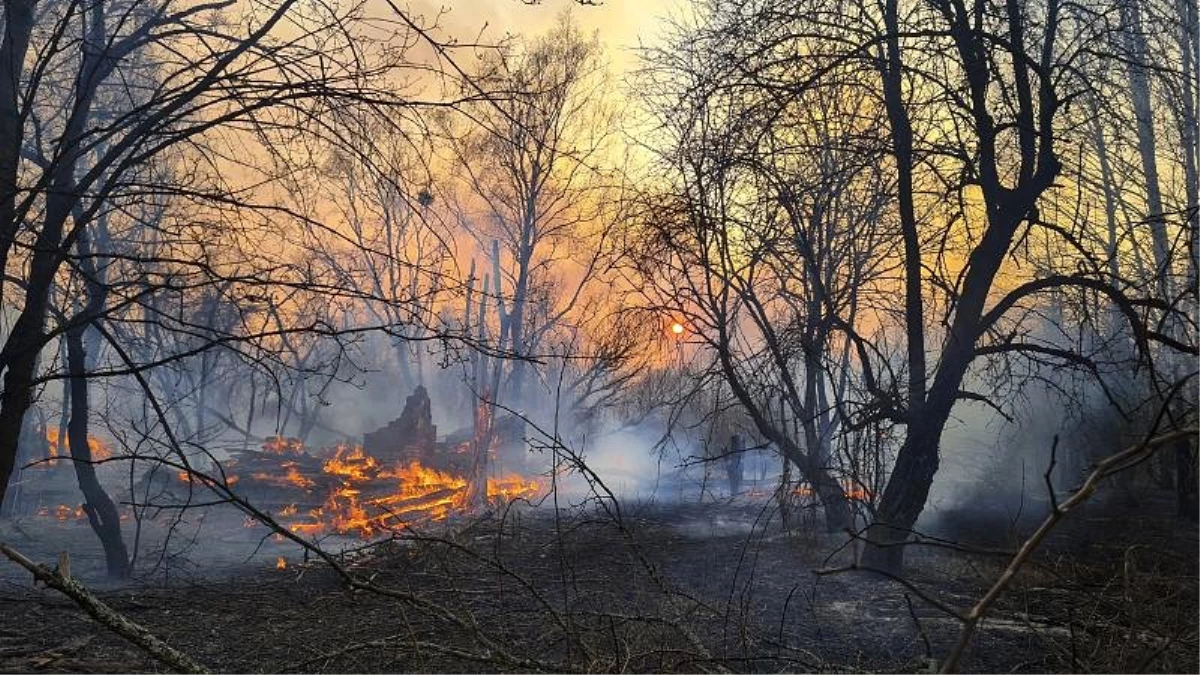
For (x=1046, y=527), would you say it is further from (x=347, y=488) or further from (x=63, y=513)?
(x=63, y=513)

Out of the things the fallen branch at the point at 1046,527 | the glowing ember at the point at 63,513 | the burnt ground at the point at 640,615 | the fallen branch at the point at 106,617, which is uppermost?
the fallen branch at the point at 1046,527

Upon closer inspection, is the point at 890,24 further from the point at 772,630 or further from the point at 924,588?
the point at 772,630

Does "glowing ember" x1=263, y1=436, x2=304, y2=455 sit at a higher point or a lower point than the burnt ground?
higher

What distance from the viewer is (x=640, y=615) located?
14.4ft

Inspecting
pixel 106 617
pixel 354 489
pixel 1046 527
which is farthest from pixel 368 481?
pixel 1046 527

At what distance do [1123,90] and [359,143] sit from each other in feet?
21.4

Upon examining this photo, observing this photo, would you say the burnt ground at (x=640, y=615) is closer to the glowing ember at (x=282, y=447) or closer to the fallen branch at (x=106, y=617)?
the fallen branch at (x=106, y=617)

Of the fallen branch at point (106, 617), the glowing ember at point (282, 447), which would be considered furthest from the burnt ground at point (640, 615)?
the glowing ember at point (282, 447)

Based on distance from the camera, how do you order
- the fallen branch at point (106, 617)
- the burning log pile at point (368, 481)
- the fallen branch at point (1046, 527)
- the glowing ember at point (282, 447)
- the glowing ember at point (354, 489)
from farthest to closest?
the glowing ember at point (282, 447), the burning log pile at point (368, 481), the glowing ember at point (354, 489), the fallen branch at point (106, 617), the fallen branch at point (1046, 527)

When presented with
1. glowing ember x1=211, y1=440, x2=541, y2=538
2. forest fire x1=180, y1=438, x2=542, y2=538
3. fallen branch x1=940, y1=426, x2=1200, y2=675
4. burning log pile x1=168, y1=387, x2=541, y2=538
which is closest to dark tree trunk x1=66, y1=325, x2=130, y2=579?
burning log pile x1=168, y1=387, x2=541, y2=538

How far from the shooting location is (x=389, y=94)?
3.60 meters

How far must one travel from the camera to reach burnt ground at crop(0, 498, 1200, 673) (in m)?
3.83

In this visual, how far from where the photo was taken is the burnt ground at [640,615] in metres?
3.83

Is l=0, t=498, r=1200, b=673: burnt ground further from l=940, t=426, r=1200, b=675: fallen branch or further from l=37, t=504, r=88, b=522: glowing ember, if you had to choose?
l=37, t=504, r=88, b=522: glowing ember
